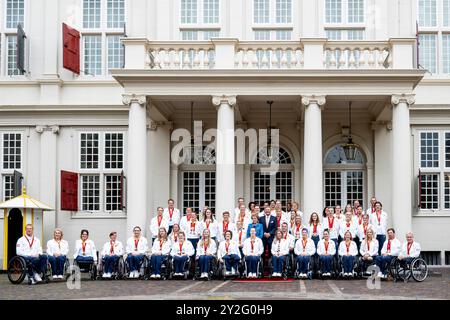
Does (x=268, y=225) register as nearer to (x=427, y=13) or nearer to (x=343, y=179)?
(x=343, y=179)

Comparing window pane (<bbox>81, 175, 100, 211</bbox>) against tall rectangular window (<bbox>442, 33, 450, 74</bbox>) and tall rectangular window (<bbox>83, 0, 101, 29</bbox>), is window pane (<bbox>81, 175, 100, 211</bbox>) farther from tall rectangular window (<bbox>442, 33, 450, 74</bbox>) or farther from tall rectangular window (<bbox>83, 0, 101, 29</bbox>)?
tall rectangular window (<bbox>442, 33, 450, 74</bbox>)

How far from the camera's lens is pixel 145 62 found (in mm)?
19891

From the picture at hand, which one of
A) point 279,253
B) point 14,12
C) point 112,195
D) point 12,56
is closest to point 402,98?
point 279,253

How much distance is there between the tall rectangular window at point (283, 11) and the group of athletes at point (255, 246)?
784 centimetres

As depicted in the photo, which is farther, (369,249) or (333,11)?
(333,11)

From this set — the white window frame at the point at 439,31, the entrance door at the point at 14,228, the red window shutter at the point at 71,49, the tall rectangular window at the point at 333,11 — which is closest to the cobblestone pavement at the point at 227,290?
the entrance door at the point at 14,228

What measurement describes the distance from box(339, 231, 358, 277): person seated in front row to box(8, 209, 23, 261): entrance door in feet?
31.0

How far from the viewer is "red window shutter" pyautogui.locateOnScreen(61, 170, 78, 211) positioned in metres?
22.6

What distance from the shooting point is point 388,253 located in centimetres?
1759

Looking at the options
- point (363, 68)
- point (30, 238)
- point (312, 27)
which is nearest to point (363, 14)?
point (312, 27)

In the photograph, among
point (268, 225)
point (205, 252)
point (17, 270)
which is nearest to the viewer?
point (17, 270)

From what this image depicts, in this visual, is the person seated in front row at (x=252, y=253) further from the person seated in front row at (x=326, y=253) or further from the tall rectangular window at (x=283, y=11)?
the tall rectangular window at (x=283, y=11)

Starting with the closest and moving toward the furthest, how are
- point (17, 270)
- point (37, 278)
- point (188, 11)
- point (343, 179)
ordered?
point (17, 270) → point (37, 278) → point (343, 179) → point (188, 11)

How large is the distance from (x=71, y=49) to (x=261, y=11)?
20.5ft
